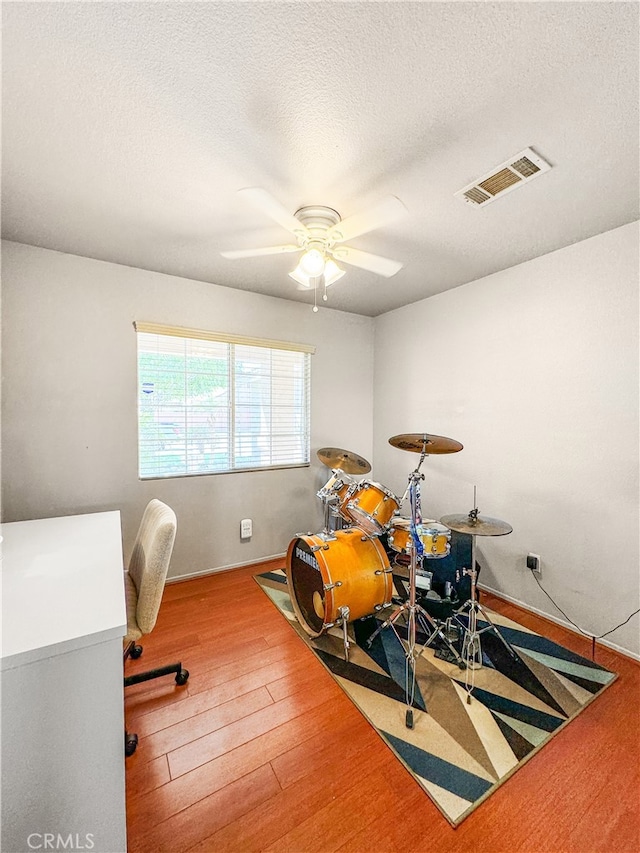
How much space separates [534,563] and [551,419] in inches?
40.9

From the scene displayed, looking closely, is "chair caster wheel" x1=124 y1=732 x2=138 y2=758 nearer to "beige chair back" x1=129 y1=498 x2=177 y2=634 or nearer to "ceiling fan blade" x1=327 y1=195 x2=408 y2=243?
"beige chair back" x1=129 y1=498 x2=177 y2=634

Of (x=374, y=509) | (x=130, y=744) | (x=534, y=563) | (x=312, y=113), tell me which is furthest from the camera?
(x=534, y=563)

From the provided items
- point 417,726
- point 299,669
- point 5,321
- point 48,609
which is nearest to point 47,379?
point 5,321

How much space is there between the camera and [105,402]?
8.35ft

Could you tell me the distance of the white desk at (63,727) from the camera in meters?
0.79

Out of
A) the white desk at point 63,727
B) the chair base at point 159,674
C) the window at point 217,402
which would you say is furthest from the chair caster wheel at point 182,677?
the window at point 217,402

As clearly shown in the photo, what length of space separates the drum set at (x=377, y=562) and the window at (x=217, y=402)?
1187 millimetres

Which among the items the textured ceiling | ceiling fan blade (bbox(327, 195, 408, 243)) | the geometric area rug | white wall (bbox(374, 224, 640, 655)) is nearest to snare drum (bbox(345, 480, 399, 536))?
the geometric area rug

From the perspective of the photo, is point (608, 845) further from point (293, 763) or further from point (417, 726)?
point (293, 763)

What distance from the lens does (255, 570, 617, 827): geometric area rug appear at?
1.33 meters

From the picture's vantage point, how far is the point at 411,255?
2396 mm

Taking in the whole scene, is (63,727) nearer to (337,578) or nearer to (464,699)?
(337,578)

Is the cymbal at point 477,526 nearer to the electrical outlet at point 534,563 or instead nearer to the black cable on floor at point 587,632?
the electrical outlet at point 534,563

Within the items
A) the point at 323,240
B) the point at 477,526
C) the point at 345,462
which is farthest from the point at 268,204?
the point at 345,462
